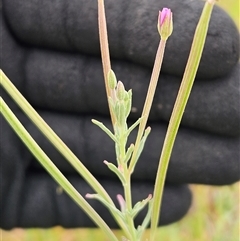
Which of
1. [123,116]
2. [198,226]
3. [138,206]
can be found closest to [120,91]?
[123,116]

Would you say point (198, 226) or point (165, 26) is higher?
point (165, 26)

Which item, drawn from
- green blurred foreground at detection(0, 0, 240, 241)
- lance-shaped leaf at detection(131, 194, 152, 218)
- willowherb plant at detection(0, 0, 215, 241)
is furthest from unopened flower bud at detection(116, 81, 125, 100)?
green blurred foreground at detection(0, 0, 240, 241)

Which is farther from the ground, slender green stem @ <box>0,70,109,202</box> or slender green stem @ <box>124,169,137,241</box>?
slender green stem @ <box>0,70,109,202</box>

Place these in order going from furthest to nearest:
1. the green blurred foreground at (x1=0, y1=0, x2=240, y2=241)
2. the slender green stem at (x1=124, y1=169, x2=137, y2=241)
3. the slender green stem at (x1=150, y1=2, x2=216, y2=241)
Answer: the green blurred foreground at (x1=0, y1=0, x2=240, y2=241) → the slender green stem at (x1=124, y1=169, x2=137, y2=241) → the slender green stem at (x1=150, y1=2, x2=216, y2=241)

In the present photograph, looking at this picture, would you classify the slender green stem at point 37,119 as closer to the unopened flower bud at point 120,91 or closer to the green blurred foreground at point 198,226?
the unopened flower bud at point 120,91

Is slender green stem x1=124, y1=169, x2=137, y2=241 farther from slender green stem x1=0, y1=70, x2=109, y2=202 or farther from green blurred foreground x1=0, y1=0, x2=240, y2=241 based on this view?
green blurred foreground x1=0, y1=0, x2=240, y2=241

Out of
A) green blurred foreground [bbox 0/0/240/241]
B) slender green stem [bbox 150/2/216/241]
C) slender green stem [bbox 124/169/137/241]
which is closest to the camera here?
slender green stem [bbox 150/2/216/241]

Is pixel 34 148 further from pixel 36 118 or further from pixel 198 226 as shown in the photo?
pixel 198 226

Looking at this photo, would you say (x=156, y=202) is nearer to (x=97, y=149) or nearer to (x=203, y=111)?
(x=203, y=111)

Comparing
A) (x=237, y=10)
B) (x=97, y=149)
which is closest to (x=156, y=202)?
(x=97, y=149)

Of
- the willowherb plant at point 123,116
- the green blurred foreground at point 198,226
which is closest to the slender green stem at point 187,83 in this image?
the willowherb plant at point 123,116
